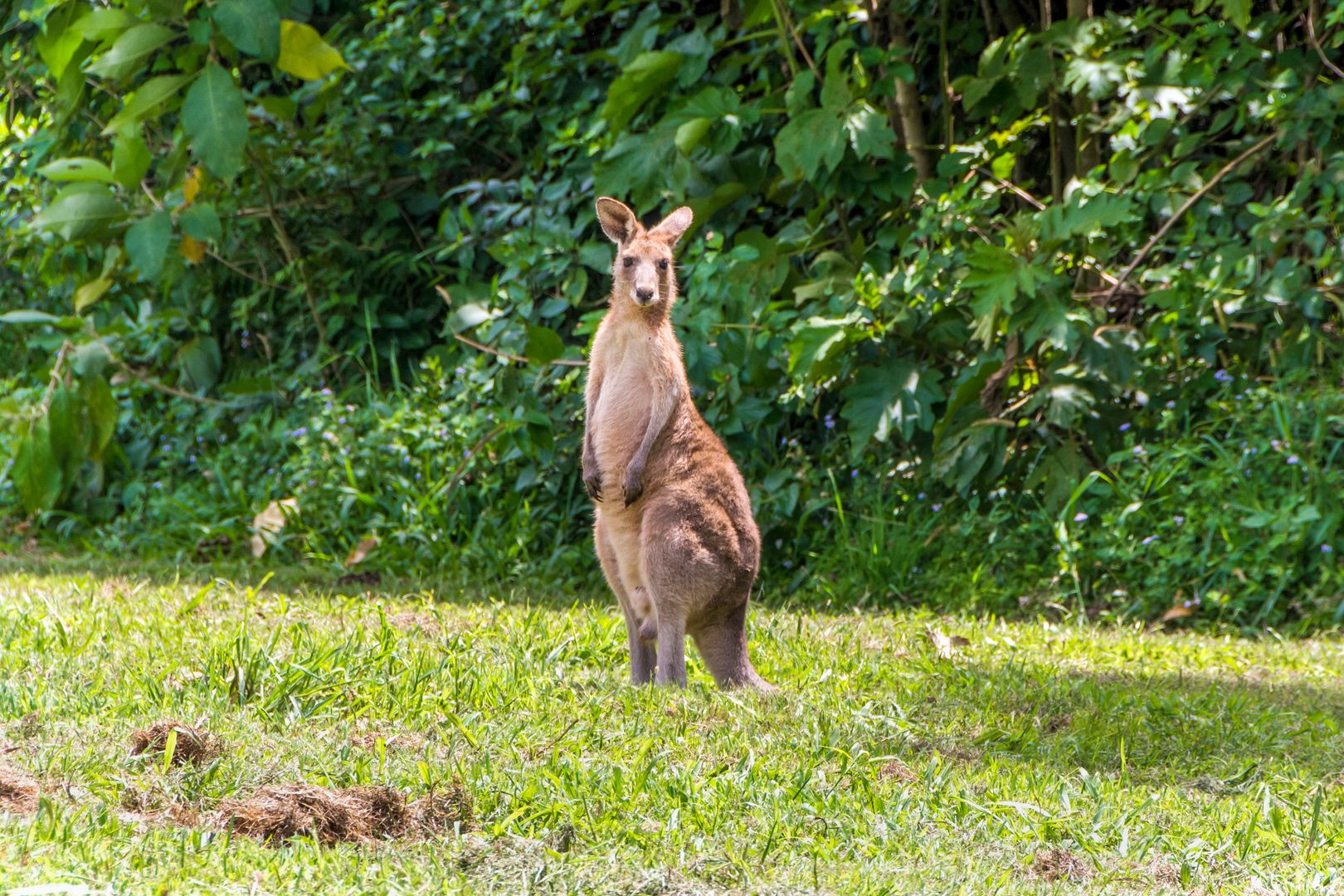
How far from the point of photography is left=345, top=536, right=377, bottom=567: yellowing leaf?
22.4 ft

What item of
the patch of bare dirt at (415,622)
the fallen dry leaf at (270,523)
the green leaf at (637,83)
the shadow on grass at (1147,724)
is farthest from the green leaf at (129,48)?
the shadow on grass at (1147,724)

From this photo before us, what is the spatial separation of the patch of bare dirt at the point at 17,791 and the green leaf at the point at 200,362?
5.58 meters

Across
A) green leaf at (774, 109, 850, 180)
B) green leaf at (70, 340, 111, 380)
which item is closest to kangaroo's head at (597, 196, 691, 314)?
green leaf at (774, 109, 850, 180)

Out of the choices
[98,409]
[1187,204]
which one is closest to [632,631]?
[1187,204]

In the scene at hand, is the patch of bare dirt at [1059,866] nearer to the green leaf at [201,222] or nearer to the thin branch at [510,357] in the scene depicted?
the thin branch at [510,357]

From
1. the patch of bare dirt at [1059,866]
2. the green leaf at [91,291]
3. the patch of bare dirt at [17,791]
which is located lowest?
the patch of bare dirt at [1059,866]

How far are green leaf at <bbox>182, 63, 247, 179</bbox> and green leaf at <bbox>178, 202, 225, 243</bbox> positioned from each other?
512 mm

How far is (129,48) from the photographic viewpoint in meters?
6.40

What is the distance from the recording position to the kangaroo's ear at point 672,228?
14.9ft

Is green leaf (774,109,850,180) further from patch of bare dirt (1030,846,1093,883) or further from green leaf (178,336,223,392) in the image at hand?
patch of bare dirt (1030,846,1093,883)

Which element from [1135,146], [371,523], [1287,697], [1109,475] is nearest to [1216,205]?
[1135,146]

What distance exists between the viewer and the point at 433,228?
8539mm

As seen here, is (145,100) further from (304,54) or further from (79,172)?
(304,54)

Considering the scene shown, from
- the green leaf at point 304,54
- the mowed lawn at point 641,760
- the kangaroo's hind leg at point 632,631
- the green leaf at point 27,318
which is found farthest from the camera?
the green leaf at point 27,318
